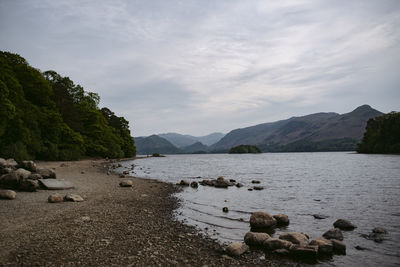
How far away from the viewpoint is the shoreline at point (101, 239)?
7586 mm

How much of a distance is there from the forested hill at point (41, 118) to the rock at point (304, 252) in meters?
40.8

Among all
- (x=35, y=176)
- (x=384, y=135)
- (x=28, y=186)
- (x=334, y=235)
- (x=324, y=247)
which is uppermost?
(x=384, y=135)

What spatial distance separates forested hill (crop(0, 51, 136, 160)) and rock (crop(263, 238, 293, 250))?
130 ft

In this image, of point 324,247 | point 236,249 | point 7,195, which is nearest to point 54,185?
point 7,195

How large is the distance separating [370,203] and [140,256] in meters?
18.4

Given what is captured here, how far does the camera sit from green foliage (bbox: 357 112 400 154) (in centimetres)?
10638

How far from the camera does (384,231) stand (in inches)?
451

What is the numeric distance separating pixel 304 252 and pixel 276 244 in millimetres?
1060

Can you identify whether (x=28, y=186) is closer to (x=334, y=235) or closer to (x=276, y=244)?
(x=276, y=244)

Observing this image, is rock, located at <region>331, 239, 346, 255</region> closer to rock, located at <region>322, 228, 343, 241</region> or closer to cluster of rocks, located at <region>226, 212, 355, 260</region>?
cluster of rocks, located at <region>226, 212, 355, 260</region>

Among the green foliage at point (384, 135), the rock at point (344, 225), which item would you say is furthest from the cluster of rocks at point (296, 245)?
the green foliage at point (384, 135)

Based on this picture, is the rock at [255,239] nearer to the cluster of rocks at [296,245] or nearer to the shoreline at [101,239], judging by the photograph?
the cluster of rocks at [296,245]

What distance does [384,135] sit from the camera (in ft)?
371

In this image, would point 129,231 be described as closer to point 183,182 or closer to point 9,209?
point 9,209
